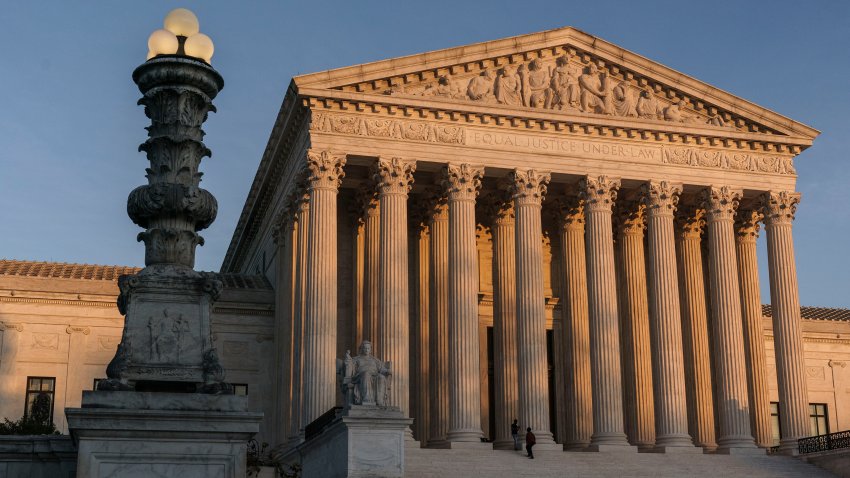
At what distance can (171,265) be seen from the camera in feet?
42.0

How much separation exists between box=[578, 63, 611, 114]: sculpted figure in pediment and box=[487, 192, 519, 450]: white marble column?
4975 mm

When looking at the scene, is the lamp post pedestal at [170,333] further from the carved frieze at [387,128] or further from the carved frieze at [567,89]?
the carved frieze at [567,89]

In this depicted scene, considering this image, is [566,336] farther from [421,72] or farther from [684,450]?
[421,72]

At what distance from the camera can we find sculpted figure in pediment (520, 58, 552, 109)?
41438 mm

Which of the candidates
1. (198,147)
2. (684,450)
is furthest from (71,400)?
(198,147)

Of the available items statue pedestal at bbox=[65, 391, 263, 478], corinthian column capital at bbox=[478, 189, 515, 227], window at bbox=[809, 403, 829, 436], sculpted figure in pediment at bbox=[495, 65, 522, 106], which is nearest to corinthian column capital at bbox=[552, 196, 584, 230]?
corinthian column capital at bbox=[478, 189, 515, 227]

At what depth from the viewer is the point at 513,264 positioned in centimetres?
4266

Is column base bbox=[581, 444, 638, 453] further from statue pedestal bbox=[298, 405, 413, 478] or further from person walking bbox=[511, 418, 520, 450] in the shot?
statue pedestal bbox=[298, 405, 413, 478]

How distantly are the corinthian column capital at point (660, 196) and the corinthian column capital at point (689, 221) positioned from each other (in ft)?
12.6

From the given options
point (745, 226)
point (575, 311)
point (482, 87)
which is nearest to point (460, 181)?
point (482, 87)

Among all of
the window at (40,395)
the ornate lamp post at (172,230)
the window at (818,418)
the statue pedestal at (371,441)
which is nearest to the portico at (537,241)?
the window at (818,418)

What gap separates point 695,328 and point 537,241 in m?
10.1

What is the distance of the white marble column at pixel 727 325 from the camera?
4066 centimetres

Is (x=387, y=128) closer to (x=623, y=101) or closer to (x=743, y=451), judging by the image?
(x=623, y=101)
